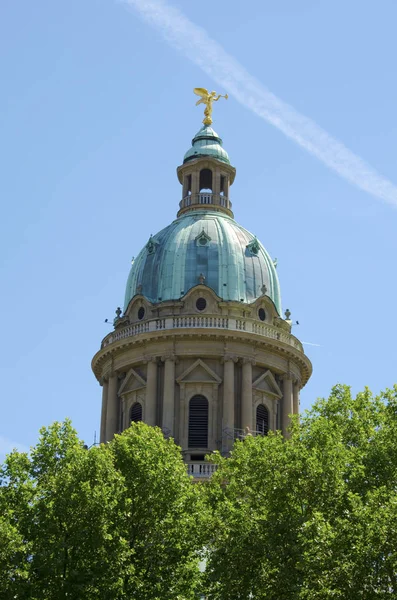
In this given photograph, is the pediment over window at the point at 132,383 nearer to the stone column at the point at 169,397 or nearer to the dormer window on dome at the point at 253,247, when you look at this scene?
the stone column at the point at 169,397

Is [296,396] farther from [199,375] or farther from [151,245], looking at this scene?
[151,245]

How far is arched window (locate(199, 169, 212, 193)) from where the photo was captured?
87.5 metres

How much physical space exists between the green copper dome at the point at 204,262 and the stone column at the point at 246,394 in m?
5.40

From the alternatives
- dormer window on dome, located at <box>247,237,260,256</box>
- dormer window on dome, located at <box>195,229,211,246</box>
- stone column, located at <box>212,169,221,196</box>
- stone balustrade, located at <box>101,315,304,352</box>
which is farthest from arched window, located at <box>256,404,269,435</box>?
stone column, located at <box>212,169,221,196</box>

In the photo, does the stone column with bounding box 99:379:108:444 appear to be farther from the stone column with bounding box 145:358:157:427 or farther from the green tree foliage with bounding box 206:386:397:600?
the green tree foliage with bounding box 206:386:397:600

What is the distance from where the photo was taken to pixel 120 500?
4797 cm

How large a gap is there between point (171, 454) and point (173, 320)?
2673 centimetres

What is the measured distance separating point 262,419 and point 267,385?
91.0 inches

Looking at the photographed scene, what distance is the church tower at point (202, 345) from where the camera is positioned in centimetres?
7588

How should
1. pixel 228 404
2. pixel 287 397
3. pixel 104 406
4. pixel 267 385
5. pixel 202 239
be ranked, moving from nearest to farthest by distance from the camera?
pixel 228 404 → pixel 267 385 → pixel 287 397 → pixel 104 406 → pixel 202 239

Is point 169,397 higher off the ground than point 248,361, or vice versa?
point 248,361

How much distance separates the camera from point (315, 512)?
147 ft

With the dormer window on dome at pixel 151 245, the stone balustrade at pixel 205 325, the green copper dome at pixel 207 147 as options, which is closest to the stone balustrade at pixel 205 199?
the green copper dome at pixel 207 147

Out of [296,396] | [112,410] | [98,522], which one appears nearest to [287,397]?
[296,396]
